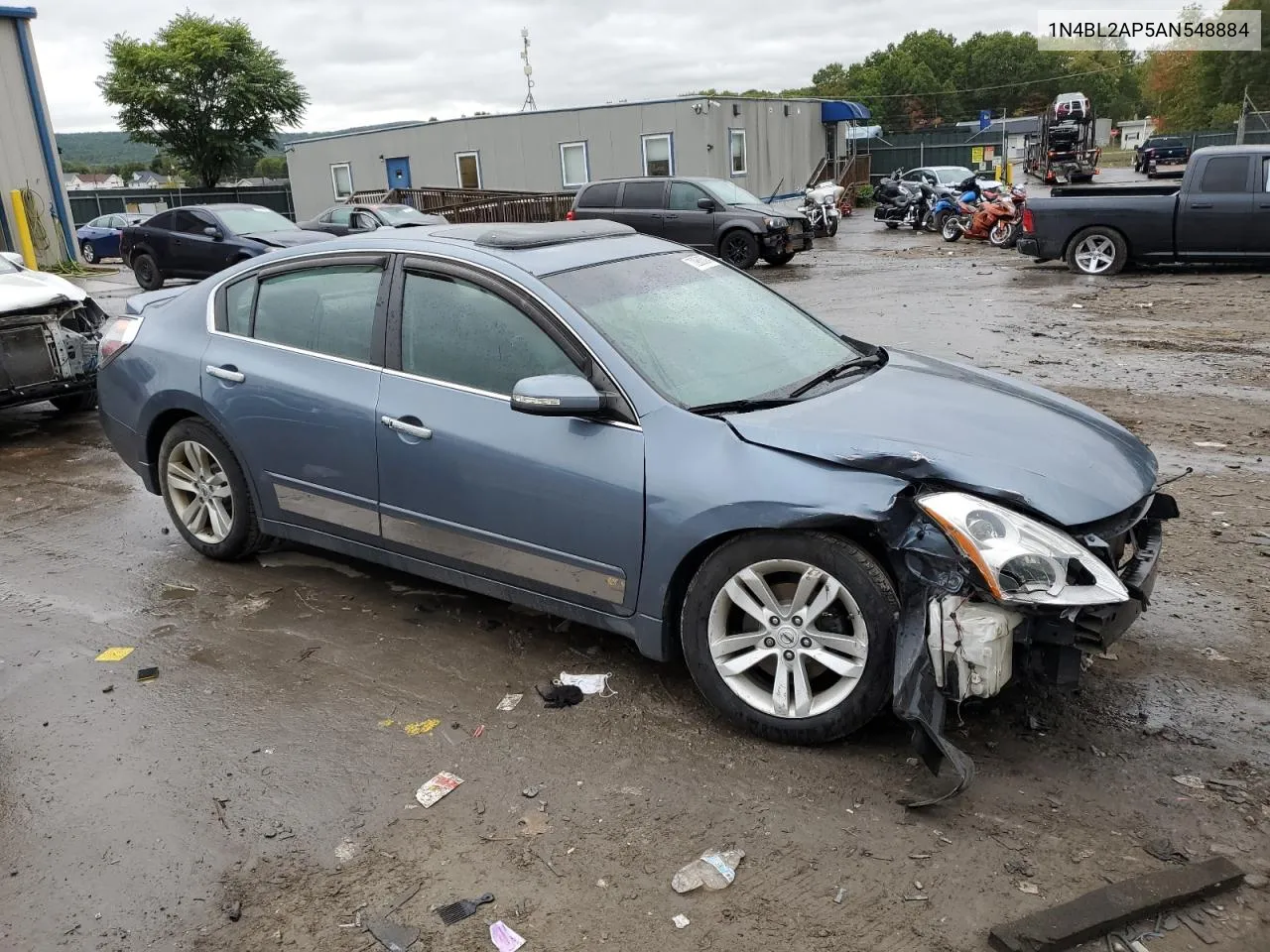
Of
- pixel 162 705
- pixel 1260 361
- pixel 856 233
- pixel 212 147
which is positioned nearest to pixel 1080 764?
pixel 162 705

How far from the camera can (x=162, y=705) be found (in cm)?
392

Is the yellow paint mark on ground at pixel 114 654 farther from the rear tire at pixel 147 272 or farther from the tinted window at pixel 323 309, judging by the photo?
the rear tire at pixel 147 272

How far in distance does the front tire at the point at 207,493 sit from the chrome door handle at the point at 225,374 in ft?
1.01

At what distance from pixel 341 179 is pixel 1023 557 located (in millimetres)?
36887

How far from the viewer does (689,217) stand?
19.0m

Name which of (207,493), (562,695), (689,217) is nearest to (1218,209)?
(689,217)

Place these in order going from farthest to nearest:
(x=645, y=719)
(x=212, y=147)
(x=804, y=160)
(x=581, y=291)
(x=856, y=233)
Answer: (x=212, y=147) < (x=804, y=160) < (x=856, y=233) < (x=581, y=291) < (x=645, y=719)

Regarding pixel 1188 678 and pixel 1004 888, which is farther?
pixel 1188 678

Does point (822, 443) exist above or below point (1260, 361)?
above

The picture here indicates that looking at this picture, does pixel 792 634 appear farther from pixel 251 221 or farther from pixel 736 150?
pixel 736 150

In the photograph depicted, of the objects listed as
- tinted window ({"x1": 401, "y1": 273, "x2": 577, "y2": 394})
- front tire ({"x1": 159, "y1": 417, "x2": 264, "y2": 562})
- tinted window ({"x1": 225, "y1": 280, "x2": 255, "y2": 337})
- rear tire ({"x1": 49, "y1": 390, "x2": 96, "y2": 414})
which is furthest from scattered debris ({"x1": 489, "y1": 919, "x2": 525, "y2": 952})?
rear tire ({"x1": 49, "y1": 390, "x2": 96, "y2": 414})

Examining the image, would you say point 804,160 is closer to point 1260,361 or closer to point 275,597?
point 1260,361

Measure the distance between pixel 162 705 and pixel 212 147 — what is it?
1963 inches

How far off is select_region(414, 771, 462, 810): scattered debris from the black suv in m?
16.2
